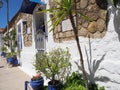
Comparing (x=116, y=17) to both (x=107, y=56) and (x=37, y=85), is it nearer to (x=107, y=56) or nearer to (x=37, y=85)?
(x=107, y=56)

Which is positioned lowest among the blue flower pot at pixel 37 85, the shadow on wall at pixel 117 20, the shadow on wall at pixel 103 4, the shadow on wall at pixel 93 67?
the blue flower pot at pixel 37 85

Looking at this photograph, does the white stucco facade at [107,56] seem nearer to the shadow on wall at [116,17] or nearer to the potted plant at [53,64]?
the shadow on wall at [116,17]

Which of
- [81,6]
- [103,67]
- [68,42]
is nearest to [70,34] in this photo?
[68,42]

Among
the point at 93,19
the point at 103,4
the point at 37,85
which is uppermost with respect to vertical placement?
the point at 103,4

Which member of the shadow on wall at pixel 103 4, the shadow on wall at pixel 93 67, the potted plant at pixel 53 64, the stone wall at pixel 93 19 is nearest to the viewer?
the shadow on wall at pixel 103 4

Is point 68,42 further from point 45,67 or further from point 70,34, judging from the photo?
point 45,67

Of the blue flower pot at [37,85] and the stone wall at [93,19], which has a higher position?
the stone wall at [93,19]

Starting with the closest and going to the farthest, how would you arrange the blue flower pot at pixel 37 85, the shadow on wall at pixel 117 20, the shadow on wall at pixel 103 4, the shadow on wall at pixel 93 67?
1. the shadow on wall at pixel 117 20
2. the shadow on wall at pixel 103 4
3. the shadow on wall at pixel 93 67
4. the blue flower pot at pixel 37 85

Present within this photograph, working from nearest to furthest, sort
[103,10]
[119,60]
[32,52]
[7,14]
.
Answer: [119,60] < [103,10] < [32,52] < [7,14]

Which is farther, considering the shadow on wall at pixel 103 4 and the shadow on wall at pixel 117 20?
the shadow on wall at pixel 103 4

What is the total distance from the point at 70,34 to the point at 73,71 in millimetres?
1099

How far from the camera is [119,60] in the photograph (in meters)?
4.01

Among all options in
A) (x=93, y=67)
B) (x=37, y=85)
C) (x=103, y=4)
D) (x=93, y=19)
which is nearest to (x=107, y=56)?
(x=93, y=67)

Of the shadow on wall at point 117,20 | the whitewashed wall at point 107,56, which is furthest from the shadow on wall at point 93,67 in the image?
the shadow on wall at point 117,20
